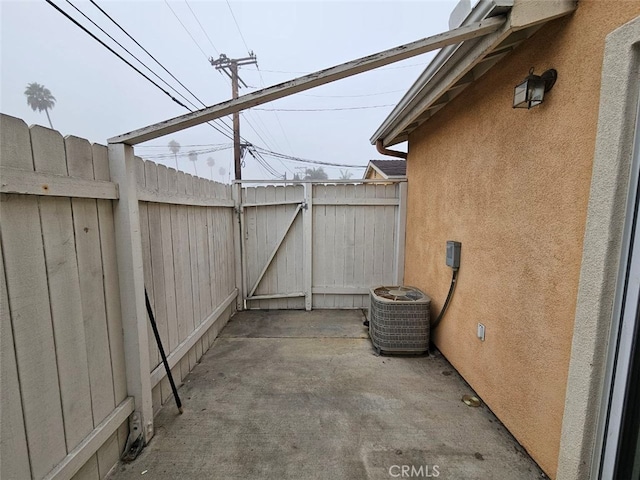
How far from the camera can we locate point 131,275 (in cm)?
176

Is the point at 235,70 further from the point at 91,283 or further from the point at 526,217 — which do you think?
the point at 526,217

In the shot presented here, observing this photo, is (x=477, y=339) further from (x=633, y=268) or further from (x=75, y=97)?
(x=75, y=97)

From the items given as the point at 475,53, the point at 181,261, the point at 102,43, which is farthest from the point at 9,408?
the point at 102,43

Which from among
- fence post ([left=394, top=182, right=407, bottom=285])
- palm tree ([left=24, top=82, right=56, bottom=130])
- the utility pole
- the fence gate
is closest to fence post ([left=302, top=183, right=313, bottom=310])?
the fence gate

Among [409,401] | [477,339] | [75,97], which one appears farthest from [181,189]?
[75,97]

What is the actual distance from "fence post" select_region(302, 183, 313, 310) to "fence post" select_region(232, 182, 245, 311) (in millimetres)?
1008

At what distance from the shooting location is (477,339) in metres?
2.36

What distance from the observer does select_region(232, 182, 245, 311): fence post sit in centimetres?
432

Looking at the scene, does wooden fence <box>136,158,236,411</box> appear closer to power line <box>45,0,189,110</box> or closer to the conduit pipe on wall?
power line <box>45,0,189,110</box>

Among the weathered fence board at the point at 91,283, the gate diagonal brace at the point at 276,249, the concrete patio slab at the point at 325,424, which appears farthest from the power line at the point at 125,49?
the concrete patio slab at the point at 325,424

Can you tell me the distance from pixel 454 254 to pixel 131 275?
2.61 meters

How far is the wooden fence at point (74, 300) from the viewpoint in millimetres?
1125

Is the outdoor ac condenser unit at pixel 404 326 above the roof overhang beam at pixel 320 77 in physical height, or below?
below

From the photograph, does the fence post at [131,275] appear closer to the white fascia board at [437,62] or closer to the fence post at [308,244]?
the white fascia board at [437,62]
